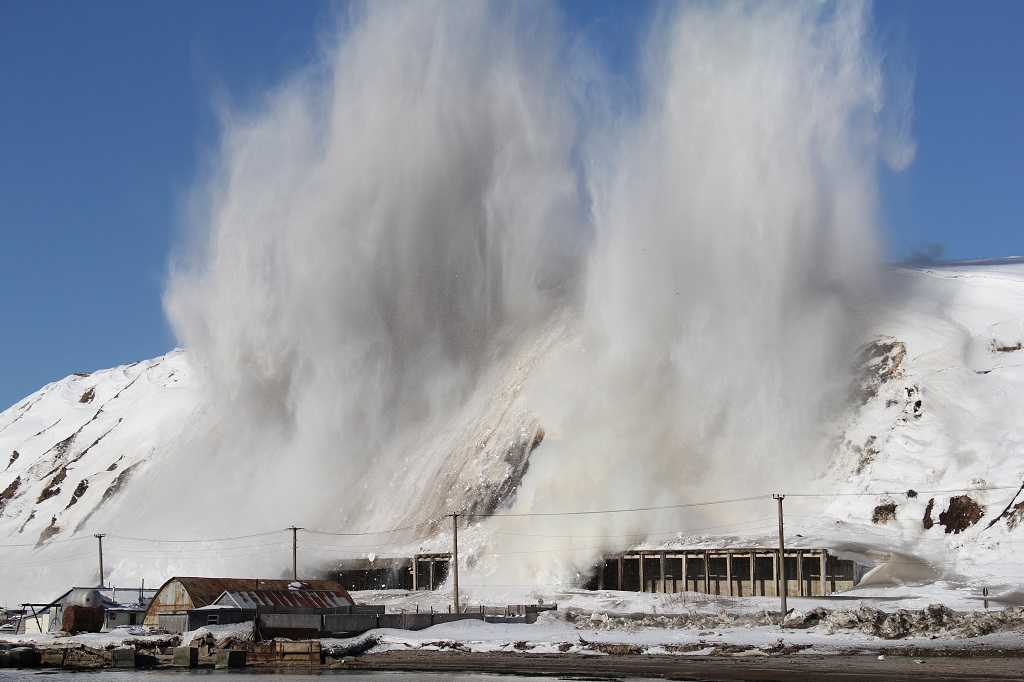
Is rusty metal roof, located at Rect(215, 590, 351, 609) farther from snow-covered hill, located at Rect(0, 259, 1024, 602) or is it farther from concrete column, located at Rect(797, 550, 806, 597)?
concrete column, located at Rect(797, 550, 806, 597)

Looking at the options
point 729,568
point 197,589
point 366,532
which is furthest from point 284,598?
point 366,532

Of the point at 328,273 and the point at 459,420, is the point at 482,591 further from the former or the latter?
the point at 328,273

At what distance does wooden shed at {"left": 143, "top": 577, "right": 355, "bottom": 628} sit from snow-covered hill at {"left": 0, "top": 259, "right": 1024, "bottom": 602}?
49.0ft

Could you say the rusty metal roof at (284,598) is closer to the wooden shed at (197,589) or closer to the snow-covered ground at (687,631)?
the wooden shed at (197,589)

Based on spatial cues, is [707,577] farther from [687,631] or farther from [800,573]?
[687,631]

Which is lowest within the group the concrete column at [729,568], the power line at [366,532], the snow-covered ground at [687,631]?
the snow-covered ground at [687,631]

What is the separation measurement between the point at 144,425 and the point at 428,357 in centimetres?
5356

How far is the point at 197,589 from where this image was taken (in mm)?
64625

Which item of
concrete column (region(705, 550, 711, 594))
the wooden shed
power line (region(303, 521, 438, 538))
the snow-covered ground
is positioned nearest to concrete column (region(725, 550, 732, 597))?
concrete column (region(705, 550, 711, 594))

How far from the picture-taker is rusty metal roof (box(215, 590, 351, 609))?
206 feet

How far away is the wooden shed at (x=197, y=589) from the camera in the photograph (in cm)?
6419

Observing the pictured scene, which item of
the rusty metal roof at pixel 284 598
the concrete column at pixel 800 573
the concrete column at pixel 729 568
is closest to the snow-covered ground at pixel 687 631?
the concrete column at pixel 800 573

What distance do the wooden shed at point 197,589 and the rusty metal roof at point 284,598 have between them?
26.7 inches

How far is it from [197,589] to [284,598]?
4.59m
